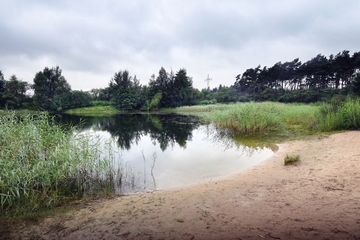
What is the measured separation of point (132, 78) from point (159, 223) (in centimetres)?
5473

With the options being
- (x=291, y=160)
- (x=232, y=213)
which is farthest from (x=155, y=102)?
(x=232, y=213)

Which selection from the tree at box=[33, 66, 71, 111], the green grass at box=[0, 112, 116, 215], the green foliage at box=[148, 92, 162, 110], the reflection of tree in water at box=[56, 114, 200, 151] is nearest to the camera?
the green grass at box=[0, 112, 116, 215]

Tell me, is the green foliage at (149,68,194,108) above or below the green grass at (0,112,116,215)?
above

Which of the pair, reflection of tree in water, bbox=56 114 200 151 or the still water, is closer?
the still water

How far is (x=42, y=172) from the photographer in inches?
156

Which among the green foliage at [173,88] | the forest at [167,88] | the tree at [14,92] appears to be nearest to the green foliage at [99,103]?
the forest at [167,88]

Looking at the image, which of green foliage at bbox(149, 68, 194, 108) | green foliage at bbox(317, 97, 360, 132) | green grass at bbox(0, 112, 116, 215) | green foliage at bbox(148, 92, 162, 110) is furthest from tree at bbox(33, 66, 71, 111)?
green foliage at bbox(317, 97, 360, 132)

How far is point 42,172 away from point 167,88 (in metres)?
41.4

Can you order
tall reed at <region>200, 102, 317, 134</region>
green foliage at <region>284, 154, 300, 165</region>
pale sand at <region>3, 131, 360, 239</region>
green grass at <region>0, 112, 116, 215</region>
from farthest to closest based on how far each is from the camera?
1. tall reed at <region>200, 102, 317, 134</region>
2. green foliage at <region>284, 154, 300, 165</region>
3. green grass at <region>0, 112, 116, 215</region>
4. pale sand at <region>3, 131, 360, 239</region>

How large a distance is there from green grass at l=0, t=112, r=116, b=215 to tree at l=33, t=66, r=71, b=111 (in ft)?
136

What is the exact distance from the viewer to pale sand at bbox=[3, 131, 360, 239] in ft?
8.21

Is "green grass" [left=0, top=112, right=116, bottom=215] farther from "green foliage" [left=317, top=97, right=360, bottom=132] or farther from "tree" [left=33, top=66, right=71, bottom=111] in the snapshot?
"tree" [left=33, top=66, right=71, bottom=111]

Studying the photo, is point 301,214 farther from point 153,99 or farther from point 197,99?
point 197,99

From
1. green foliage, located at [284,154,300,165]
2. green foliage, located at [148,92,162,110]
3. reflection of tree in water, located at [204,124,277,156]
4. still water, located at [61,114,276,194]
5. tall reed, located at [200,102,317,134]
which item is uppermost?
green foliage, located at [148,92,162,110]
